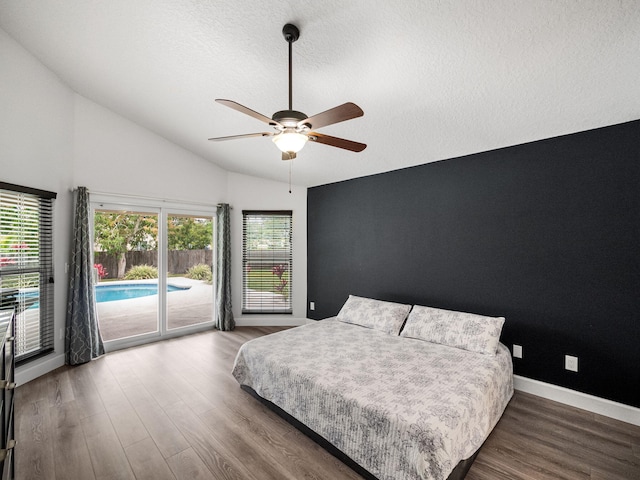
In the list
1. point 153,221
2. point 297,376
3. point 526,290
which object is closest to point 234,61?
point 297,376

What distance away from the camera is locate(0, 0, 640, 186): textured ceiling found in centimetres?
167

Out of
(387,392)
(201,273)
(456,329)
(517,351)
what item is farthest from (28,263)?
(517,351)

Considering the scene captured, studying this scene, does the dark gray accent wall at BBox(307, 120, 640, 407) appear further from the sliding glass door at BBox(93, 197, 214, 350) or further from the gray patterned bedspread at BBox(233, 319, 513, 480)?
the sliding glass door at BBox(93, 197, 214, 350)

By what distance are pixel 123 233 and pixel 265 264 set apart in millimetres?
2138

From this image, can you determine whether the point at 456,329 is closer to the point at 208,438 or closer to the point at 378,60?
the point at 208,438

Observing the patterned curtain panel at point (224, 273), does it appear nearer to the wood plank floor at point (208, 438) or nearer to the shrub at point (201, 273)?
the shrub at point (201, 273)

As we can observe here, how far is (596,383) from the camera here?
2.54 metres

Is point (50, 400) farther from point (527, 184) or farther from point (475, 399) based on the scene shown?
point (527, 184)

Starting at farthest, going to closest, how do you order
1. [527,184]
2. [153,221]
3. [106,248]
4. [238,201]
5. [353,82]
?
1. [238,201]
2. [153,221]
3. [106,248]
4. [527,184]
5. [353,82]

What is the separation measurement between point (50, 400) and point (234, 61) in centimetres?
344

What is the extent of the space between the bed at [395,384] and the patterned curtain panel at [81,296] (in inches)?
82.8

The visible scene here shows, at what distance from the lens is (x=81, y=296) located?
11.6ft

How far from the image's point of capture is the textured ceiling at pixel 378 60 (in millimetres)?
1669

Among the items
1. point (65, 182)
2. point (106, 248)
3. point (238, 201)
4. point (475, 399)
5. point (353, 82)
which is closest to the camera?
point (475, 399)
